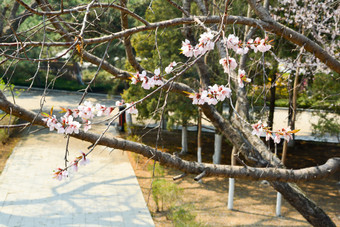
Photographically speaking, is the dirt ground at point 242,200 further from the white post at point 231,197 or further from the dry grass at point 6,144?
the dry grass at point 6,144

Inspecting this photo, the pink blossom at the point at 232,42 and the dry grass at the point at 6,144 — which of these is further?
the dry grass at the point at 6,144

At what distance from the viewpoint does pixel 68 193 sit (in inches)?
288

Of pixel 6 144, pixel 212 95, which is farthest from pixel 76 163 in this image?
pixel 6 144

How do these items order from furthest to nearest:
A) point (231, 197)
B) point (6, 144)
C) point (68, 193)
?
point (6, 144) < point (68, 193) < point (231, 197)

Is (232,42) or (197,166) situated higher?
(232,42)

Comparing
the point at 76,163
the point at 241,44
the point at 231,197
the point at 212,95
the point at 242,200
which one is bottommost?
the point at 242,200

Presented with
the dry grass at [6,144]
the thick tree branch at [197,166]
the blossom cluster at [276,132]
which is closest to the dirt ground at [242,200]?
the thick tree branch at [197,166]

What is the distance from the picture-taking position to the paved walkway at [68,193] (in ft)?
20.3

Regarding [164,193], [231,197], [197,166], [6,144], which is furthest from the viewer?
[6,144]

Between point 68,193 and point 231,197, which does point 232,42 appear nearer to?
point 231,197

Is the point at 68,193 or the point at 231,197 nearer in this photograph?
the point at 231,197

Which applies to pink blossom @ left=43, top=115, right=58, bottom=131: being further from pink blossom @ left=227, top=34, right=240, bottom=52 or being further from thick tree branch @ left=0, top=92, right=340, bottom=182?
pink blossom @ left=227, top=34, right=240, bottom=52

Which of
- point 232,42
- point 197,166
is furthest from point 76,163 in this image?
point 232,42

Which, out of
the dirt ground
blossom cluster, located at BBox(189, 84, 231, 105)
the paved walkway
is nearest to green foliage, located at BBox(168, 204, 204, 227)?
the dirt ground
